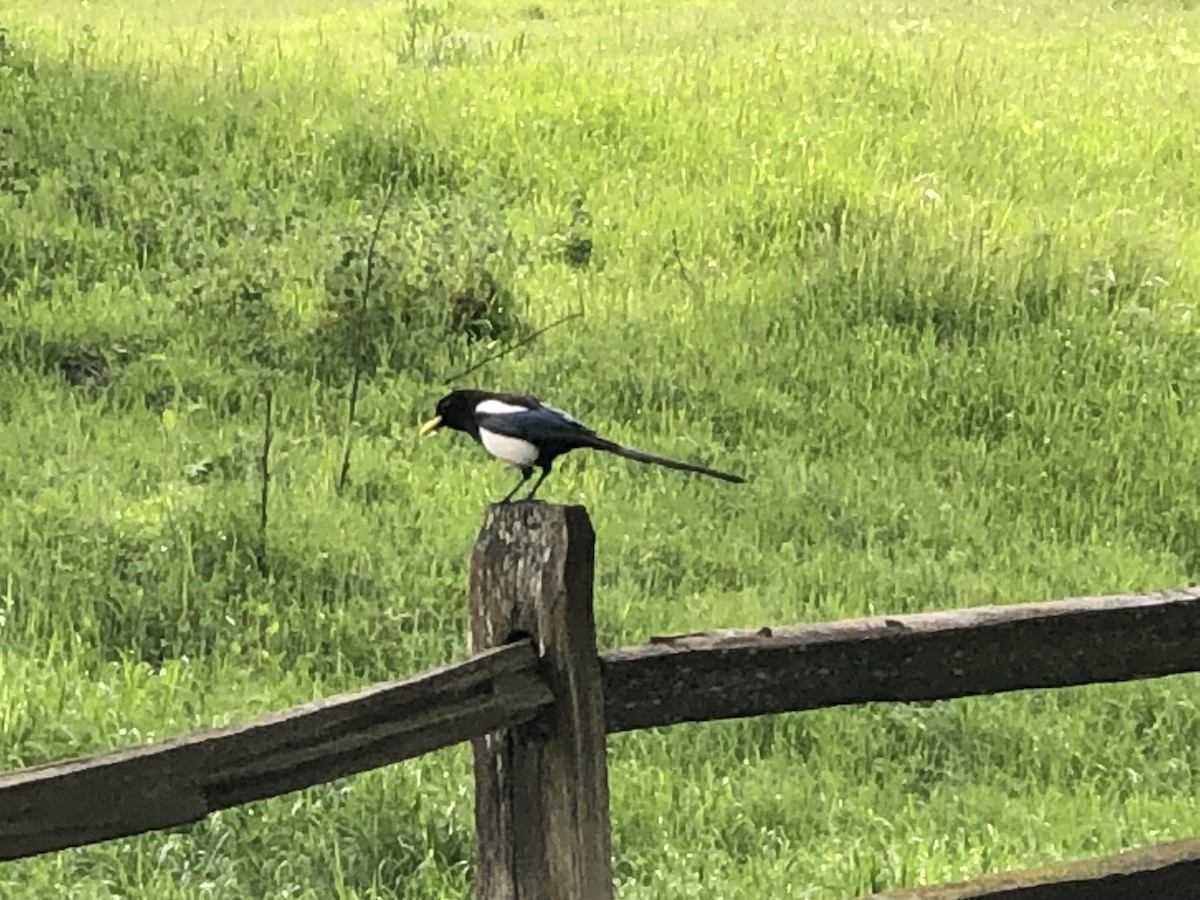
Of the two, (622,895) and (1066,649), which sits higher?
(1066,649)

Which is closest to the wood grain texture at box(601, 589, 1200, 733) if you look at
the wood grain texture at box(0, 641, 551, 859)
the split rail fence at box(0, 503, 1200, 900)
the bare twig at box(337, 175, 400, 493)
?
the split rail fence at box(0, 503, 1200, 900)

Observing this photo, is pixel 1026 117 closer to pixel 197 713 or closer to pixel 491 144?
pixel 491 144

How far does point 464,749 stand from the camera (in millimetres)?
5195

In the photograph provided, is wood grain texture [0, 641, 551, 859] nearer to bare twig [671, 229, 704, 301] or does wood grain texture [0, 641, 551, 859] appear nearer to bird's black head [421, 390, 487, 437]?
bird's black head [421, 390, 487, 437]

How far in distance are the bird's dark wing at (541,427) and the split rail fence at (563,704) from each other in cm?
83

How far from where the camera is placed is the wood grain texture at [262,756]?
7.59ft

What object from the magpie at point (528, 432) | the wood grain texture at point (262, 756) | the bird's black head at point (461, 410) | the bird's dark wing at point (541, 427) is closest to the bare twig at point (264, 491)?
the bird's black head at point (461, 410)

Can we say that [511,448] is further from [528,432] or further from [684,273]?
[684,273]

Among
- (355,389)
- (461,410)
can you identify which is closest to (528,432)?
(461,410)

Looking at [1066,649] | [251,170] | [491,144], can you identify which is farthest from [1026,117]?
[1066,649]

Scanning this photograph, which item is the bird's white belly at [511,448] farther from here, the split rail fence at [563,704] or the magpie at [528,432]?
the split rail fence at [563,704]

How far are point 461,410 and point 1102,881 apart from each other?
1.67 meters

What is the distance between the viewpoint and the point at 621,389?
8.23m

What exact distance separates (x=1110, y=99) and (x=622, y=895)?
10219mm
